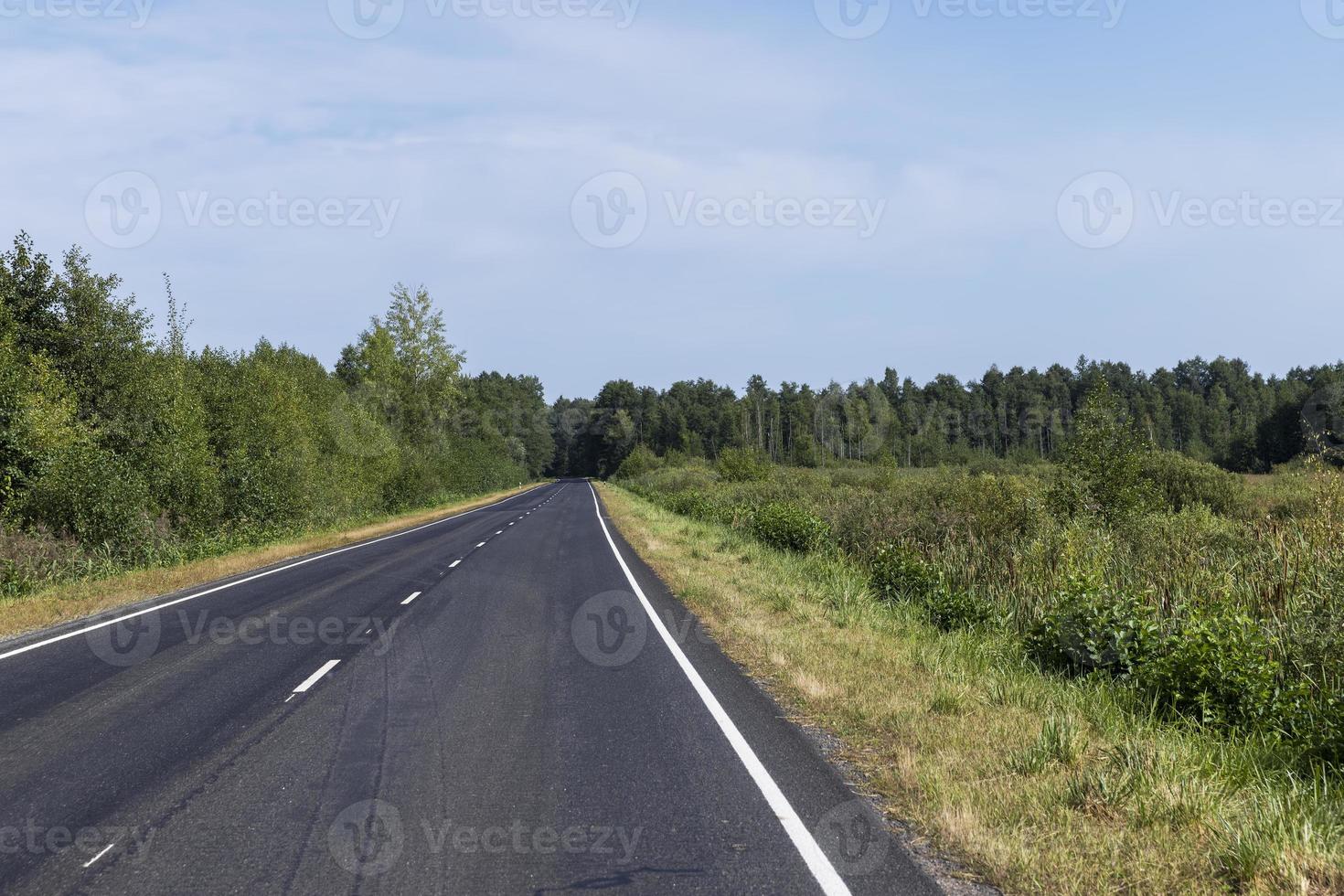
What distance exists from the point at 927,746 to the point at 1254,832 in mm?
2178

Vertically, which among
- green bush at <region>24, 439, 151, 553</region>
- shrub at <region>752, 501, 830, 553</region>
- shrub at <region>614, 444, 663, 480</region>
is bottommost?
shrub at <region>614, 444, 663, 480</region>

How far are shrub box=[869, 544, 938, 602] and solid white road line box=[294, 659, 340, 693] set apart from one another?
8353 millimetres

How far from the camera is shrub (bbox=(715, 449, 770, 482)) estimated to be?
6738cm

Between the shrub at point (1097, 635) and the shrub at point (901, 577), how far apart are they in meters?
4.04

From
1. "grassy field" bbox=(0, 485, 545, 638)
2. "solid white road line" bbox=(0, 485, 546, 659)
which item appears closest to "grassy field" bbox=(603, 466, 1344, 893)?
"solid white road line" bbox=(0, 485, 546, 659)

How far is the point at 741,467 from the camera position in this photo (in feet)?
224

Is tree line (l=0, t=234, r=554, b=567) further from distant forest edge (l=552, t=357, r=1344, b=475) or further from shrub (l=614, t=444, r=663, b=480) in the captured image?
distant forest edge (l=552, t=357, r=1344, b=475)

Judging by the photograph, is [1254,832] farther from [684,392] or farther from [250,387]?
[684,392]

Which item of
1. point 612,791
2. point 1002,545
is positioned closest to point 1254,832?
point 612,791

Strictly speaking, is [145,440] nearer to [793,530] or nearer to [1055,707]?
[793,530]

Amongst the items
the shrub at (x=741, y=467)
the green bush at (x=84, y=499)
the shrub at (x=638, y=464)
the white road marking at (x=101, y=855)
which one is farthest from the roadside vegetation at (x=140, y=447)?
the shrub at (x=638, y=464)

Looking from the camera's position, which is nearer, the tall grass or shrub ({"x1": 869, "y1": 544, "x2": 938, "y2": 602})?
the tall grass

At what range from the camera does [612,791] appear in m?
5.54

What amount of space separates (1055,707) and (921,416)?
164 metres
